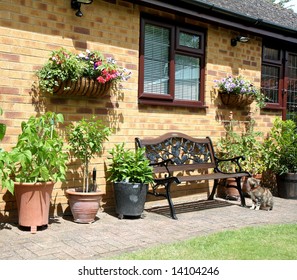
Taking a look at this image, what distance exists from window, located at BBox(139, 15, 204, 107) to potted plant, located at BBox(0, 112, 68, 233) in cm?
204

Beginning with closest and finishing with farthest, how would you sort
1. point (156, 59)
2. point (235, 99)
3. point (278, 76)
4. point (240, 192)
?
point (156, 59) → point (240, 192) → point (235, 99) → point (278, 76)

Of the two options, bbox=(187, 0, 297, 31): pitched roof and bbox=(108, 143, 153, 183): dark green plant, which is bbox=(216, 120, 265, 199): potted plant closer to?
bbox=(187, 0, 297, 31): pitched roof

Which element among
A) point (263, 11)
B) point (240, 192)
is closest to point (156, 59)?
point (240, 192)

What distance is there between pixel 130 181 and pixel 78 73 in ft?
5.27

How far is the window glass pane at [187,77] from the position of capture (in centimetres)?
736

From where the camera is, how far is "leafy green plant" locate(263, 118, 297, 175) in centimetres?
824

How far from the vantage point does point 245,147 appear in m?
8.04

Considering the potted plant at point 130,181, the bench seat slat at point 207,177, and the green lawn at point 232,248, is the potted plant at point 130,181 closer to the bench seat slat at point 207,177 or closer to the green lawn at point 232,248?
the bench seat slat at point 207,177

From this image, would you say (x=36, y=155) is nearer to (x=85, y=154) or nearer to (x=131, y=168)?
(x=85, y=154)

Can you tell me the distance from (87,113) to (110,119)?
1.35ft

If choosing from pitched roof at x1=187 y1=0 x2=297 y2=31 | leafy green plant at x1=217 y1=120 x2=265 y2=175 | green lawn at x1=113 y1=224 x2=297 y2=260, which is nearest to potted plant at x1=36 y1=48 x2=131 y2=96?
green lawn at x1=113 y1=224 x2=297 y2=260

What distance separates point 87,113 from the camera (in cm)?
613

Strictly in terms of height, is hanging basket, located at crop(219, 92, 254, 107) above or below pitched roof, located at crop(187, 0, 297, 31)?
below

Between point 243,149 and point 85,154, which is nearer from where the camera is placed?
point 85,154
